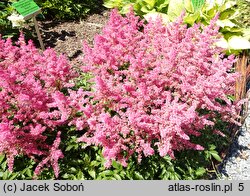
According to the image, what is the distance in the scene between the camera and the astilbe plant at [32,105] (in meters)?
2.34

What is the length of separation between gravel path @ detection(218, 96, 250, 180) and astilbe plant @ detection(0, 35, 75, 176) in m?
1.88

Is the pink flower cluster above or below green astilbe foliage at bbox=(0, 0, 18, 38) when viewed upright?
below

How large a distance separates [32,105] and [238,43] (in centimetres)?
308

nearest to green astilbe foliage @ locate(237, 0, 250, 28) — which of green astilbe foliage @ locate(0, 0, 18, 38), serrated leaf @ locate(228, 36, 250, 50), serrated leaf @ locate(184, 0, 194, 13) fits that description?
serrated leaf @ locate(228, 36, 250, 50)

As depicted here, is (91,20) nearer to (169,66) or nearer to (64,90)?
(64,90)

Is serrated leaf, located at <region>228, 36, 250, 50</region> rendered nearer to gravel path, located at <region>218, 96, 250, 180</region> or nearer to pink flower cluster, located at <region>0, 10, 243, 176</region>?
gravel path, located at <region>218, 96, 250, 180</region>

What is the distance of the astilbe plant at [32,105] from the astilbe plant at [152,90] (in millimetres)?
278

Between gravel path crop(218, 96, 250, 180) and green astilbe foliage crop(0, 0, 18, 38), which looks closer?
gravel path crop(218, 96, 250, 180)

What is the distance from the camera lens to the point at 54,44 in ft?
14.6

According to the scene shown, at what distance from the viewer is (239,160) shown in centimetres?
353

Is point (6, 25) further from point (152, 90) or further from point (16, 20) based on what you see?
point (152, 90)

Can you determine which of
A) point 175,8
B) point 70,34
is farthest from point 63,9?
point 175,8

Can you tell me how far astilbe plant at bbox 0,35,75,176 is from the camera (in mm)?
2340

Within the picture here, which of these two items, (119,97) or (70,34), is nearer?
(119,97)
